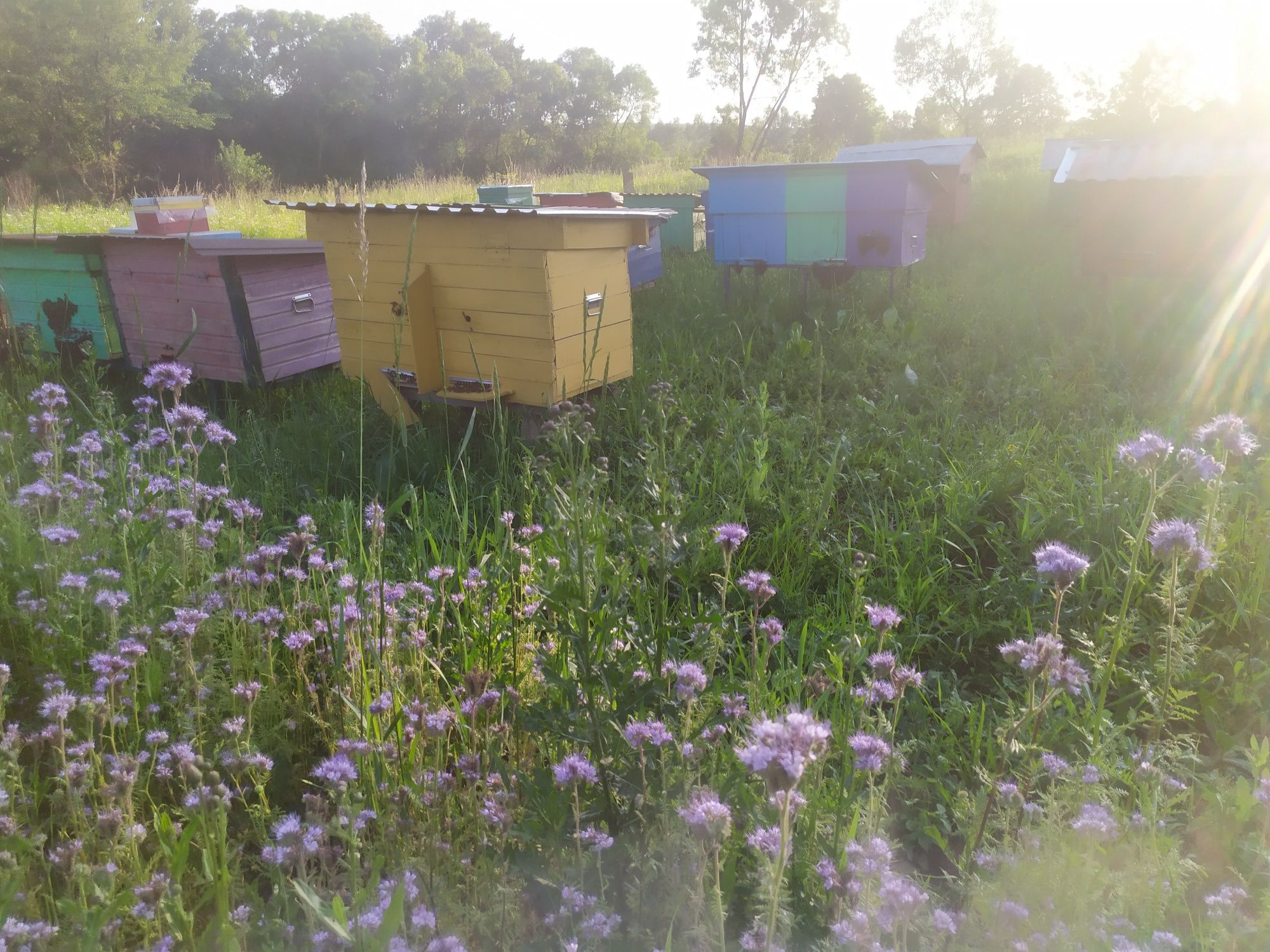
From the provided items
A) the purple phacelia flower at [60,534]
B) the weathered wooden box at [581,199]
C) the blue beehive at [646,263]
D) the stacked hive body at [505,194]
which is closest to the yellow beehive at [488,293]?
the purple phacelia flower at [60,534]

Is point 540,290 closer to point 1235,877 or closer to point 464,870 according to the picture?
point 464,870

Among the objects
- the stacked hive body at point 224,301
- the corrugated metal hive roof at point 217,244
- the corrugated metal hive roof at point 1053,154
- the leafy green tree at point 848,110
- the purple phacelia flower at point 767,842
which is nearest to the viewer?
the purple phacelia flower at point 767,842

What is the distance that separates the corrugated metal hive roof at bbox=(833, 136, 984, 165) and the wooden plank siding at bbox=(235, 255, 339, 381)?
7.97 m

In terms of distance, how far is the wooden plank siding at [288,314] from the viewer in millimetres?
5227

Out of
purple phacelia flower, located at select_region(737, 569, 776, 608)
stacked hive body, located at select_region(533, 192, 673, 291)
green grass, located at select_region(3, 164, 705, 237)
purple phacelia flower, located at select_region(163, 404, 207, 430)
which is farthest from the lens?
green grass, located at select_region(3, 164, 705, 237)

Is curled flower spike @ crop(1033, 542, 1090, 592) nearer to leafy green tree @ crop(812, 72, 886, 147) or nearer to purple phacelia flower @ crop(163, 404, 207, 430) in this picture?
purple phacelia flower @ crop(163, 404, 207, 430)

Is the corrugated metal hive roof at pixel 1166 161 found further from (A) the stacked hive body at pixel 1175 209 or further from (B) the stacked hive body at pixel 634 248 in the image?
(B) the stacked hive body at pixel 634 248

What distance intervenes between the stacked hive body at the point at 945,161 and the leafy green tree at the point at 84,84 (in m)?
37.8

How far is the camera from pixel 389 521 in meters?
3.68

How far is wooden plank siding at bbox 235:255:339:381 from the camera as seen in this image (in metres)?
5.23

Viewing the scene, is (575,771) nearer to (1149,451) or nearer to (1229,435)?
(1149,451)

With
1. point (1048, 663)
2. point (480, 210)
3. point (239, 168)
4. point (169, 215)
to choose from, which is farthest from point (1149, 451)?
point (239, 168)

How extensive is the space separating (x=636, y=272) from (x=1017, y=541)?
211 inches

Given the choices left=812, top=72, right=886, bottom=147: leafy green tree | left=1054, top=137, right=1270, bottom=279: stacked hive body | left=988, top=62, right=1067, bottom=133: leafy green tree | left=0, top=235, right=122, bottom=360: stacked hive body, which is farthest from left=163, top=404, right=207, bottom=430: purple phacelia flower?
left=988, top=62, right=1067, bottom=133: leafy green tree
